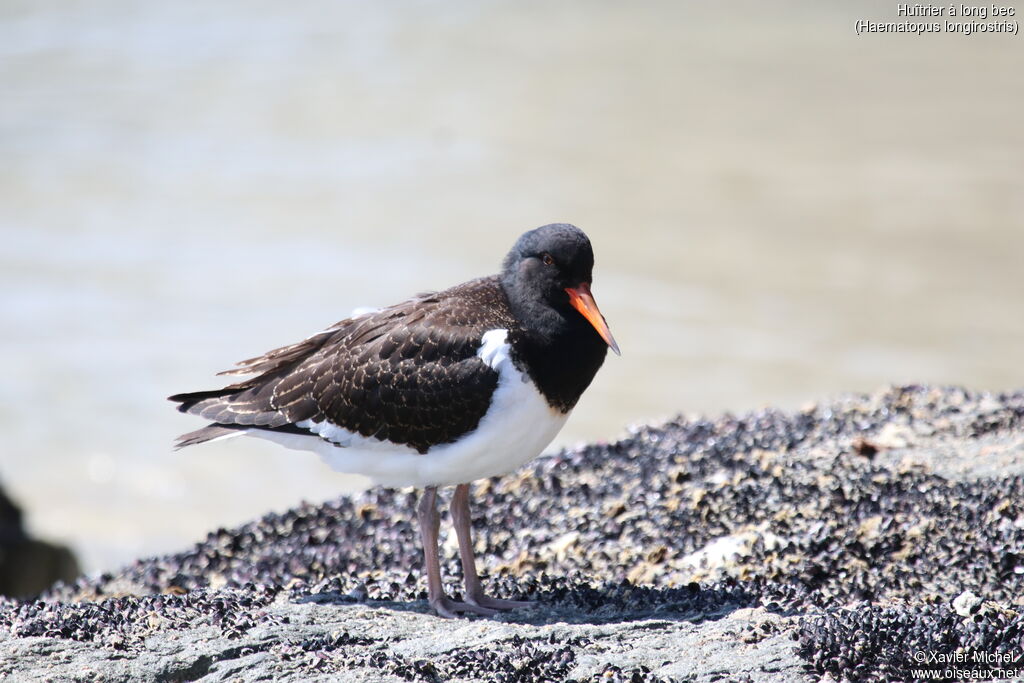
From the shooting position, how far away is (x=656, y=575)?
577cm

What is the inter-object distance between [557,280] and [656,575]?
1606 millimetres

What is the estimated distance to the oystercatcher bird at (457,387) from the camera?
5184 millimetres

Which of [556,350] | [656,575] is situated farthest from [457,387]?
[656,575]

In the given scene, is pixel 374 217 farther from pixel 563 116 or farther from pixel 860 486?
pixel 860 486

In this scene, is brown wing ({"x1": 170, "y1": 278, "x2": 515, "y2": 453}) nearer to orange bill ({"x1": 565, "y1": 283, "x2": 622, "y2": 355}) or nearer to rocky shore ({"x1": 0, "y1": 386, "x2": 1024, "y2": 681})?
orange bill ({"x1": 565, "y1": 283, "x2": 622, "y2": 355})

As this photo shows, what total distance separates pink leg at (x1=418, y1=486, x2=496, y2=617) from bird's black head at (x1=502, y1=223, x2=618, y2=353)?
3.29ft

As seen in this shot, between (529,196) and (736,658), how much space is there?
13934 millimetres

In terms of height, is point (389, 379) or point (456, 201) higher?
point (456, 201)

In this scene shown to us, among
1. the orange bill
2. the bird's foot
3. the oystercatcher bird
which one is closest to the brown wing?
the oystercatcher bird

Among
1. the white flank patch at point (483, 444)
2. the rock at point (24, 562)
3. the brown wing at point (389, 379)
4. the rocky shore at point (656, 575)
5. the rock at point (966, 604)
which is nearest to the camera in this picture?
the rocky shore at point (656, 575)

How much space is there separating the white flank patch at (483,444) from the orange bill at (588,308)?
35 cm

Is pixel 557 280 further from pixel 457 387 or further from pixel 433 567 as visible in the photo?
pixel 433 567

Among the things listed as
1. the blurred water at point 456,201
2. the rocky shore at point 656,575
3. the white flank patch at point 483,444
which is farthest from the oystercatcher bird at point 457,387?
the blurred water at point 456,201

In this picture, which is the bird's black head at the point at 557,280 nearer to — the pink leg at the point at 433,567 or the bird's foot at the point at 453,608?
the pink leg at the point at 433,567
